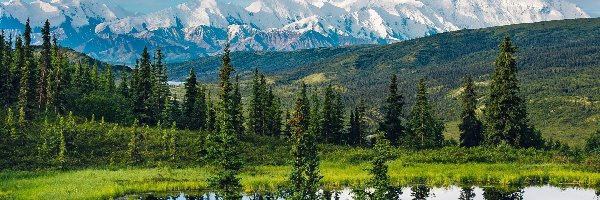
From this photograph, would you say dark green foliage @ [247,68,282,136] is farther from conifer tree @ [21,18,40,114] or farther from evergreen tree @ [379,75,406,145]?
conifer tree @ [21,18,40,114]

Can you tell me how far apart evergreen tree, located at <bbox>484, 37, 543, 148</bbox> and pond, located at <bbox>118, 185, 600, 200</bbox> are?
86.7ft

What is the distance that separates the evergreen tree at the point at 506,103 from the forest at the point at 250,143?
0.16 m

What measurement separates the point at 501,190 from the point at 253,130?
81.3 meters

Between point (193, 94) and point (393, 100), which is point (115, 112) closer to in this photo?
point (193, 94)

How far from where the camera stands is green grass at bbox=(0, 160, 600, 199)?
192 ft

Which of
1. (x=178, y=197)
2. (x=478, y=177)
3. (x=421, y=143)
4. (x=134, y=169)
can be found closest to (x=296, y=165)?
(x=178, y=197)

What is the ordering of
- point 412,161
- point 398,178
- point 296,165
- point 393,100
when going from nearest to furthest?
point 296,165 < point 398,178 < point 412,161 < point 393,100

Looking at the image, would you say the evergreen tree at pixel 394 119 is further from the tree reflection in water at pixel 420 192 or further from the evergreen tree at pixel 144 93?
the tree reflection in water at pixel 420 192

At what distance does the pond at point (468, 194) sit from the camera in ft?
177

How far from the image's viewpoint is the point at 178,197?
2231 inches

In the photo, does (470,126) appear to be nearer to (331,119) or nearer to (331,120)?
(331,119)

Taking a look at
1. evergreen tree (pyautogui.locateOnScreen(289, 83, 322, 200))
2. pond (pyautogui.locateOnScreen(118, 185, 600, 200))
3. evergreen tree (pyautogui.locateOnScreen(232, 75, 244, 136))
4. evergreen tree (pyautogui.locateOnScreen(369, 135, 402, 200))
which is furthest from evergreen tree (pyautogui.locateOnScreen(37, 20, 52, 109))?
evergreen tree (pyautogui.locateOnScreen(369, 135, 402, 200))

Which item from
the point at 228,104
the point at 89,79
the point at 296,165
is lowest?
the point at 296,165

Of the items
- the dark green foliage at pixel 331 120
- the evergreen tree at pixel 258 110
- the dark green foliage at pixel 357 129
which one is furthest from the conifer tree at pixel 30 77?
the dark green foliage at pixel 357 129
